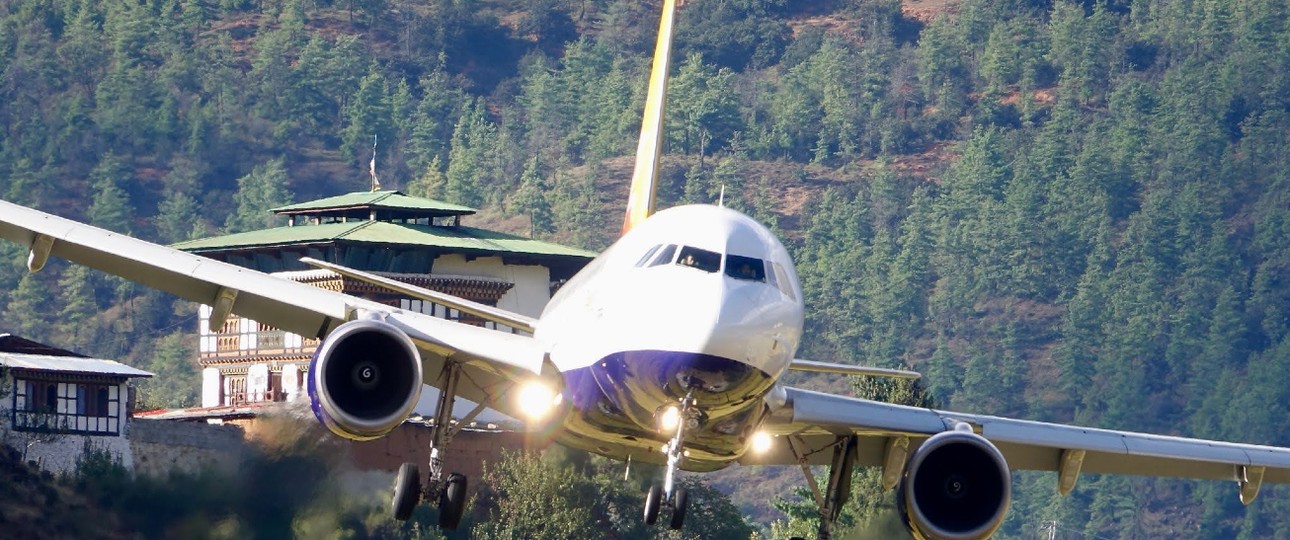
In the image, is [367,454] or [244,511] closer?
[244,511]

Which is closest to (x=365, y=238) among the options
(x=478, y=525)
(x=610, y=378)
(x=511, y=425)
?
(x=511, y=425)

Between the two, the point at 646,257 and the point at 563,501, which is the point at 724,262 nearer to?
the point at 646,257

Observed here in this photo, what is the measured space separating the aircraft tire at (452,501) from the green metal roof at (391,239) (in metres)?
59.9

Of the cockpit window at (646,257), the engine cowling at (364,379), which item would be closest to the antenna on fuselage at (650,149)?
the engine cowling at (364,379)

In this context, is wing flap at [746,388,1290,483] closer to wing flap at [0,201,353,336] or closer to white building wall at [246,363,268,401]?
wing flap at [0,201,353,336]

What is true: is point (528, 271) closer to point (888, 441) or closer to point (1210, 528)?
point (888, 441)

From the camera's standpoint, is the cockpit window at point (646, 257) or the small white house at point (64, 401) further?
the small white house at point (64, 401)

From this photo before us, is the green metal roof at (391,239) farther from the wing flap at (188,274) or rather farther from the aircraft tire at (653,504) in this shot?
the aircraft tire at (653,504)

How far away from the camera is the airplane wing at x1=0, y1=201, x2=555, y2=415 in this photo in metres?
32.8

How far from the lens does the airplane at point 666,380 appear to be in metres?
28.9

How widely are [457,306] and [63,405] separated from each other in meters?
39.3

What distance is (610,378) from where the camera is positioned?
30125 mm

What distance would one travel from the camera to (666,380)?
1139 inches

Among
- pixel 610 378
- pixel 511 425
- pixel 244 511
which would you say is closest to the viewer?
pixel 610 378
